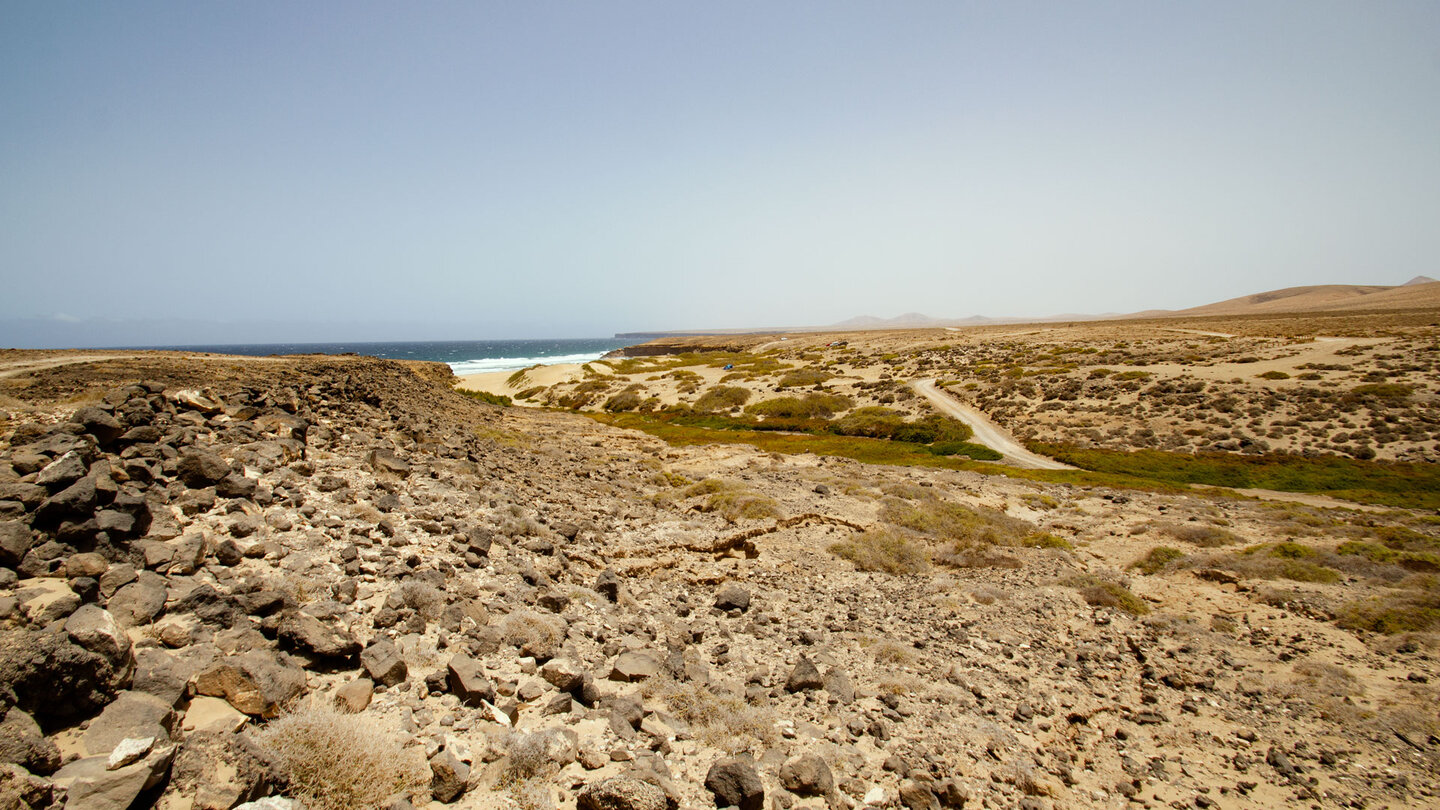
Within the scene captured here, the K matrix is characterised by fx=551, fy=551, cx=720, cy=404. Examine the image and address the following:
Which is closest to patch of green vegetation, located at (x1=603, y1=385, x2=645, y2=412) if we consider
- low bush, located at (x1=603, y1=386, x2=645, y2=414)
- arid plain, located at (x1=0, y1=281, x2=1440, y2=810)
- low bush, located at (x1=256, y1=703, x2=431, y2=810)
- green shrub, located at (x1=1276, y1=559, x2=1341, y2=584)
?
low bush, located at (x1=603, y1=386, x2=645, y2=414)

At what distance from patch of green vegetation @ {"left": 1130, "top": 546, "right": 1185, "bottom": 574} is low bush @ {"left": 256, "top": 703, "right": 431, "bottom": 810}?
19139 millimetres

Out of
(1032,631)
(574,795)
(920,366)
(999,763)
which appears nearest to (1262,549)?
(1032,631)

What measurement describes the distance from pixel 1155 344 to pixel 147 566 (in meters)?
86.2

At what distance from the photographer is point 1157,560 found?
1680cm

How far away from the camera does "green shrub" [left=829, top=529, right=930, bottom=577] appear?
15.0m

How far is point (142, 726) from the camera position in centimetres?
445

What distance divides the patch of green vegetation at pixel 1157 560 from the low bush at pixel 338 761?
62.8ft

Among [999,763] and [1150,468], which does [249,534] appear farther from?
[1150,468]

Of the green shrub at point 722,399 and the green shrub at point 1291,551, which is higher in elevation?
the green shrub at point 722,399

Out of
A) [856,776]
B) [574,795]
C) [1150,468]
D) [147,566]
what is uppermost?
[147,566]

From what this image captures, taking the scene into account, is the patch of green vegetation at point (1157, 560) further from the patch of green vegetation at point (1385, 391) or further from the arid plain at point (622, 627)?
the patch of green vegetation at point (1385, 391)

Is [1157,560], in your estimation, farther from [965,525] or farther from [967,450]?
[967,450]

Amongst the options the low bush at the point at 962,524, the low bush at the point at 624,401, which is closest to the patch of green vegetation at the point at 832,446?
the low bush at the point at 624,401

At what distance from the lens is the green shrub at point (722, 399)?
183 feet
